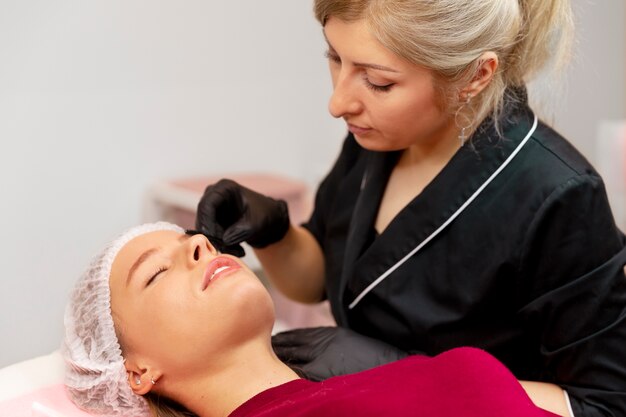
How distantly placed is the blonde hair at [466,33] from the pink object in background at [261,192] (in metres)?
0.78

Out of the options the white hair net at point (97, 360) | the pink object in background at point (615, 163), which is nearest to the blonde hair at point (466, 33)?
the white hair net at point (97, 360)

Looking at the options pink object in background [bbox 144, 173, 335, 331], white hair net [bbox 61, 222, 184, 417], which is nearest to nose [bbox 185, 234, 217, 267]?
white hair net [bbox 61, 222, 184, 417]

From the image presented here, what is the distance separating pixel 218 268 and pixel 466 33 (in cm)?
56

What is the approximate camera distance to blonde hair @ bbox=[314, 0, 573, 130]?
4.06 ft

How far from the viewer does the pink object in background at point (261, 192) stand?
199 cm

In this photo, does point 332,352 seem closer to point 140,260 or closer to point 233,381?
point 233,381

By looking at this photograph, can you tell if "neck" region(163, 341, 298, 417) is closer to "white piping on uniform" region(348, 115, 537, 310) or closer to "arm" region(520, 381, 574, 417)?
"white piping on uniform" region(348, 115, 537, 310)

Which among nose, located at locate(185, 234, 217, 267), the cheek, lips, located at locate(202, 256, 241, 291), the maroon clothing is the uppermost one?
nose, located at locate(185, 234, 217, 267)

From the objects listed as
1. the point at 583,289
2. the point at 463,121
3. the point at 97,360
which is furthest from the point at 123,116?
the point at 583,289

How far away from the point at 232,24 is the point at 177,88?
0.78ft

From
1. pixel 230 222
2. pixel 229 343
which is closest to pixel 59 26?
pixel 230 222

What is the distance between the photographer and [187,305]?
1303mm

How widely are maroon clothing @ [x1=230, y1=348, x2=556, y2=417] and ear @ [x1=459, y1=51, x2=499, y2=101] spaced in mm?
428

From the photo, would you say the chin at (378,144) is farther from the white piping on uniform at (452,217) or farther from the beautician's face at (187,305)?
the beautician's face at (187,305)
